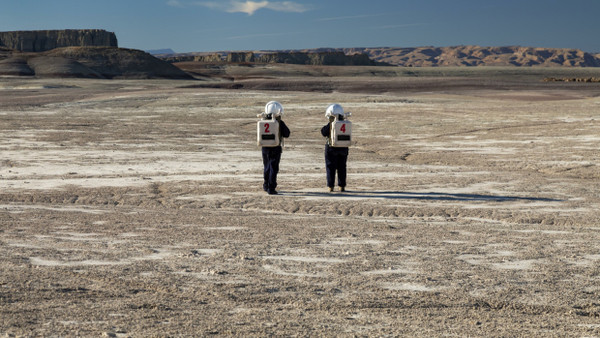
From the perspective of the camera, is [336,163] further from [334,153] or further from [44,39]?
[44,39]

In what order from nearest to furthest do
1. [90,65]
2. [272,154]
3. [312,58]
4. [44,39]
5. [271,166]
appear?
[271,166]
[272,154]
[90,65]
[44,39]
[312,58]

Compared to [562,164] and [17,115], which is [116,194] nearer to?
[562,164]

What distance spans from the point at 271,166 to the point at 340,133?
1.22 metres

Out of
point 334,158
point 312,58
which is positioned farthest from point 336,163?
point 312,58

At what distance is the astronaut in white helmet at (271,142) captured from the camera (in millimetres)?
12305

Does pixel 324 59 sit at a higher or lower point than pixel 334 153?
higher

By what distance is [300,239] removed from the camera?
8.59 metres

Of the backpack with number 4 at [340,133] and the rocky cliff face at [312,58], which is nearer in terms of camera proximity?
the backpack with number 4 at [340,133]

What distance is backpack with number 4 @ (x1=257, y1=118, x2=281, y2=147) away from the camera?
12.3 metres

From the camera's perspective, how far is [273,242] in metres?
8.41

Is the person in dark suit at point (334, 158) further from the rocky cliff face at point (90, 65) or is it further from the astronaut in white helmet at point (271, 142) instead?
the rocky cliff face at point (90, 65)

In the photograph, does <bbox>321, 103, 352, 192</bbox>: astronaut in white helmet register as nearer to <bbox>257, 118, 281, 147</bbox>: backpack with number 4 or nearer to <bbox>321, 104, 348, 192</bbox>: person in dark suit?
<bbox>321, 104, 348, 192</bbox>: person in dark suit

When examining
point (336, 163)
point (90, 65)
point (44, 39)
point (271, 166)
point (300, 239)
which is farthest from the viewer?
point (44, 39)

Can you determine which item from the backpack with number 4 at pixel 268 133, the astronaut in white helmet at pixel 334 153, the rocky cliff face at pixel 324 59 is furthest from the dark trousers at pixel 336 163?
the rocky cliff face at pixel 324 59
